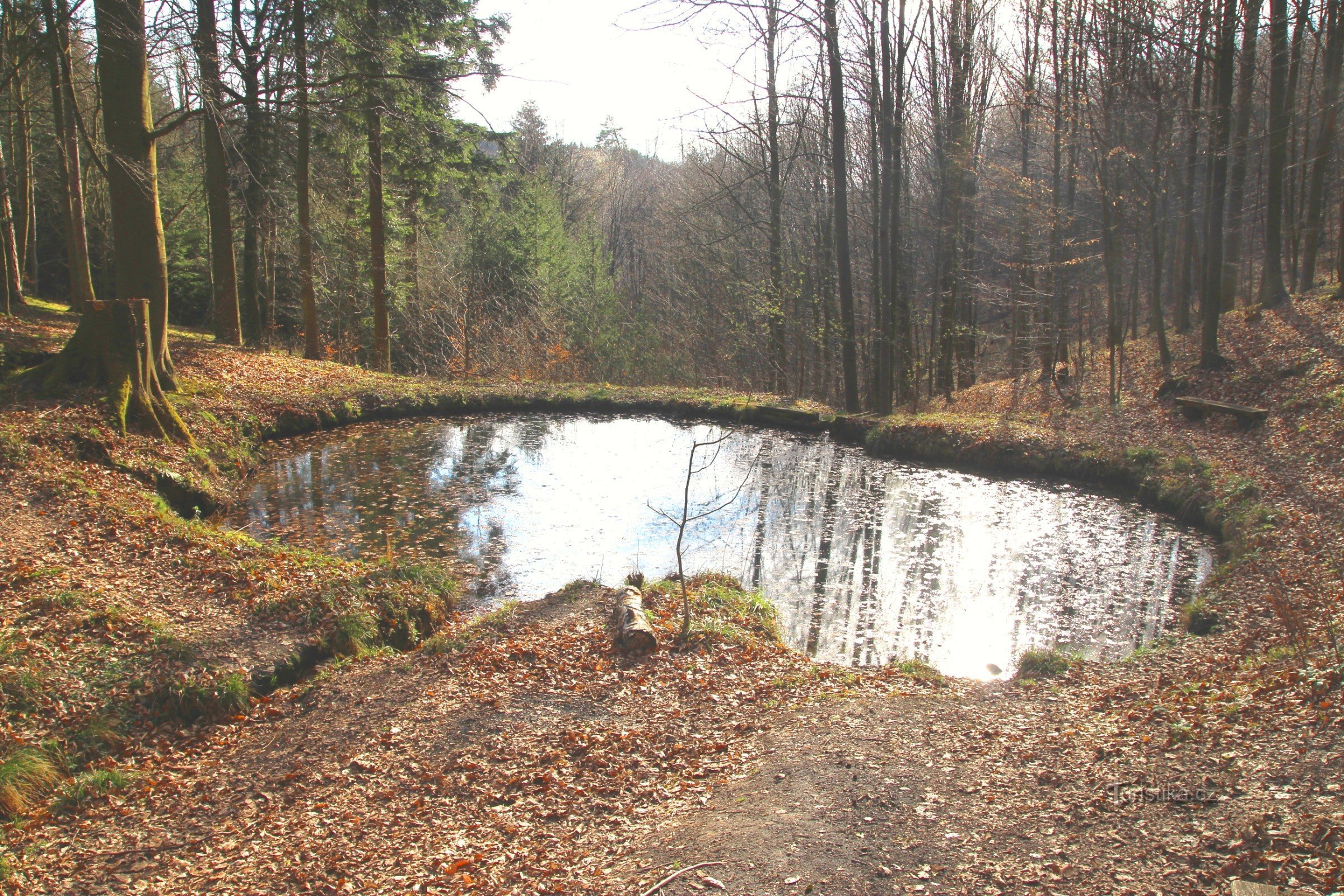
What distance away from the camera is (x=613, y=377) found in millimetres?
25625

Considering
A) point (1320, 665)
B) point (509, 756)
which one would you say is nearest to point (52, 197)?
point (509, 756)

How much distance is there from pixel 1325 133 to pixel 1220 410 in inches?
275

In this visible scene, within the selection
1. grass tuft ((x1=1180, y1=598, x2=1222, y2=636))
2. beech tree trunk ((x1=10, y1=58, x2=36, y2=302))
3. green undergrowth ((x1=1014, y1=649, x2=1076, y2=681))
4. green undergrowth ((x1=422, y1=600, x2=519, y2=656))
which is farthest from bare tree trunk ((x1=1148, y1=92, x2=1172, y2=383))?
beech tree trunk ((x1=10, y1=58, x2=36, y2=302))

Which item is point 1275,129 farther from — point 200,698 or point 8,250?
point 8,250

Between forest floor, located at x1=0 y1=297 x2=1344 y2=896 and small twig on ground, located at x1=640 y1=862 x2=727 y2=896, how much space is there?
0.14 ft

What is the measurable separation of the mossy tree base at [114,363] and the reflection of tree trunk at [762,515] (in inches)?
280

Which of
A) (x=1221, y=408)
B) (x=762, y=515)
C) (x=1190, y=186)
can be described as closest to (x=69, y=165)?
(x=762, y=515)

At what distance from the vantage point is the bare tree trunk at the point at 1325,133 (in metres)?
13.2

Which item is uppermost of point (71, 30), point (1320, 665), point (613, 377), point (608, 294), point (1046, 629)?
point (71, 30)

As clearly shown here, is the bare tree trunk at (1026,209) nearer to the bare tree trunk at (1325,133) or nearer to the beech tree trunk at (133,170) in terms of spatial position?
the bare tree trunk at (1325,133)

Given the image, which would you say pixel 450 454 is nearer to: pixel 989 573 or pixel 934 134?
pixel 989 573

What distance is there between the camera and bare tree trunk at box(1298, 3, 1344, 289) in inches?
518

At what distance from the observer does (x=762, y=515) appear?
1028 cm

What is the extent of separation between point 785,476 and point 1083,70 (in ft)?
31.6
